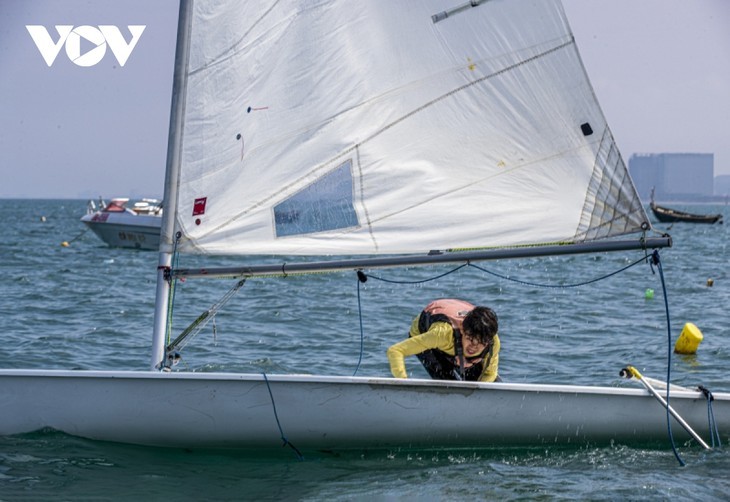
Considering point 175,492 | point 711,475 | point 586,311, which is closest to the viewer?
point 175,492

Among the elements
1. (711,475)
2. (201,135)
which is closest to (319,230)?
(201,135)

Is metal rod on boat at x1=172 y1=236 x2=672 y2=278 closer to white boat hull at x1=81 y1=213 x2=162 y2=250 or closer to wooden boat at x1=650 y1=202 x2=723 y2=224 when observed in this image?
white boat hull at x1=81 y1=213 x2=162 y2=250

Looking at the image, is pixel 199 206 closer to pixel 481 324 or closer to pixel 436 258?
pixel 436 258

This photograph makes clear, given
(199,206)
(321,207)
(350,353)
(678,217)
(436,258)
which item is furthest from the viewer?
(678,217)

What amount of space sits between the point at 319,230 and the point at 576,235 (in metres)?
1.56

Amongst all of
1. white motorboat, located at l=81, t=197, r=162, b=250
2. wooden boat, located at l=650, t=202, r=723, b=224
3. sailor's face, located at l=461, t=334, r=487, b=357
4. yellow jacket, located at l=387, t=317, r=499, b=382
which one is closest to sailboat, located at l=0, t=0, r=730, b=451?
yellow jacket, located at l=387, t=317, r=499, b=382

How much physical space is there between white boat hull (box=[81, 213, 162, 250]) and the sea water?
569 cm

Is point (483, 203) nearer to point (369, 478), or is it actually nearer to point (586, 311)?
point (369, 478)

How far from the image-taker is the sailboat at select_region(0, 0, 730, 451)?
5.94 m

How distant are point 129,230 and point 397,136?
23.4 meters

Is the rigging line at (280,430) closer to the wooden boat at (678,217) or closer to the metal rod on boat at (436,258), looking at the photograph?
the metal rod on boat at (436,258)

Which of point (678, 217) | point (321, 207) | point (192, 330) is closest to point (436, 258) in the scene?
point (321, 207)

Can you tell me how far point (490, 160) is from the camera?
621 cm

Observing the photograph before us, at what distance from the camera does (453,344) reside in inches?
243
